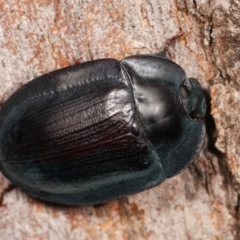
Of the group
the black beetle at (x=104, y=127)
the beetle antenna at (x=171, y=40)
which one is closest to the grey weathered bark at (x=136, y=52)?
the beetle antenna at (x=171, y=40)

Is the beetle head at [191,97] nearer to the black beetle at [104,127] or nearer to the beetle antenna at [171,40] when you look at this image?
the black beetle at [104,127]

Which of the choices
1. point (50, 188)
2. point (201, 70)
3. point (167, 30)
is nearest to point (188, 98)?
point (201, 70)

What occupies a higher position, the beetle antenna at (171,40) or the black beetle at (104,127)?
the beetle antenna at (171,40)

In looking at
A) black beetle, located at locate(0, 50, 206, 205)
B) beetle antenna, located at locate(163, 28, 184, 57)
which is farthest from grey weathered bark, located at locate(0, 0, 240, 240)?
black beetle, located at locate(0, 50, 206, 205)

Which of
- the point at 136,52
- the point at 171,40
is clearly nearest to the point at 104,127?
the point at 136,52

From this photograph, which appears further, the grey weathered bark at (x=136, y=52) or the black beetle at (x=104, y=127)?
the grey weathered bark at (x=136, y=52)

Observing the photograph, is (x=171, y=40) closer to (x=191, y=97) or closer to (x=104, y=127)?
(x=191, y=97)
